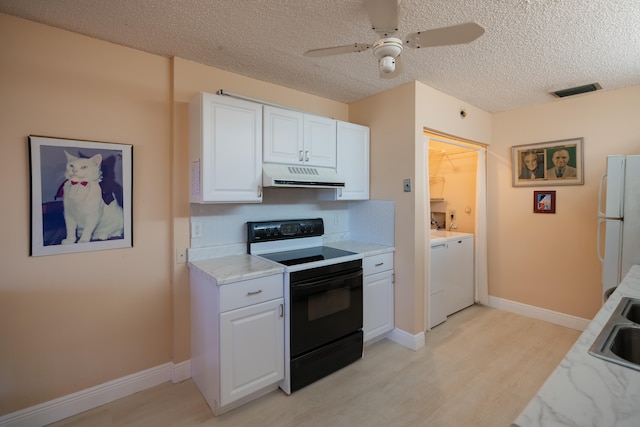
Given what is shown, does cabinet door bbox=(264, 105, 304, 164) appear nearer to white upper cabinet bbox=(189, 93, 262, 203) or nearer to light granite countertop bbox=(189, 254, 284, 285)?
white upper cabinet bbox=(189, 93, 262, 203)

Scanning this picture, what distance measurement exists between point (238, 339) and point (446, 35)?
2.10 m

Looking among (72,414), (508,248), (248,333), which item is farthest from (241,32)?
(508,248)

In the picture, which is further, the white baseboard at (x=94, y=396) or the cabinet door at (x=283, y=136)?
the cabinet door at (x=283, y=136)

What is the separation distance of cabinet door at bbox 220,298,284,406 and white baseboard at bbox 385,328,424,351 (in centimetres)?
128

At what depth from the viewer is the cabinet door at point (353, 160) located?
9.67ft

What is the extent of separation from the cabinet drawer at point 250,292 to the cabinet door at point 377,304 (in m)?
0.91

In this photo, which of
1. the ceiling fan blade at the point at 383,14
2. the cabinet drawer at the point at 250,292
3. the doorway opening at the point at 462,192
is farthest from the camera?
the doorway opening at the point at 462,192

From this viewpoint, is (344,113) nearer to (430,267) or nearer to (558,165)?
(430,267)

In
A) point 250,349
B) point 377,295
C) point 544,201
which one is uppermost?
point 544,201

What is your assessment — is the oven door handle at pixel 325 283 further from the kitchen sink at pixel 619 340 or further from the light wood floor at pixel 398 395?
the kitchen sink at pixel 619 340

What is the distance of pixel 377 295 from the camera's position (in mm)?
2838

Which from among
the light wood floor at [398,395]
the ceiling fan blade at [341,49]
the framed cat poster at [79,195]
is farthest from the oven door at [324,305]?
the ceiling fan blade at [341,49]

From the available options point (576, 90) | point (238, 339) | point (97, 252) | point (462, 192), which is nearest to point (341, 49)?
point (238, 339)

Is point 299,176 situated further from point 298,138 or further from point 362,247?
point 362,247
